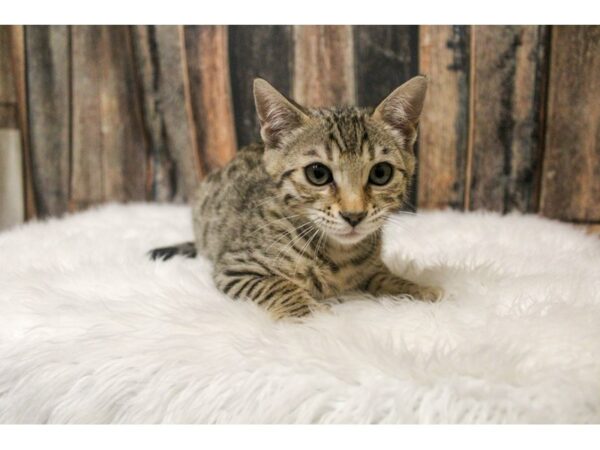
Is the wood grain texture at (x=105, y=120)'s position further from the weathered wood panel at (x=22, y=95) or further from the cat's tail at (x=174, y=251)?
the cat's tail at (x=174, y=251)

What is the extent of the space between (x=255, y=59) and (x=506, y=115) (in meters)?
0.96

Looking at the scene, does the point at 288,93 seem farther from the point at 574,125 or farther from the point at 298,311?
the point at 298,311

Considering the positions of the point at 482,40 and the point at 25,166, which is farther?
the point at 25,166

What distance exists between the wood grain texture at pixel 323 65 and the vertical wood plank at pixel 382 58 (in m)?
0.04

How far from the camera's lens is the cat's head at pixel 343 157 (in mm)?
969

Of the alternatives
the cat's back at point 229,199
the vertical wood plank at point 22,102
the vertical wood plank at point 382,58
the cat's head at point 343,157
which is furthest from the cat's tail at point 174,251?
the vertical wood plank at point 22,102

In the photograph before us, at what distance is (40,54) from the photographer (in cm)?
196

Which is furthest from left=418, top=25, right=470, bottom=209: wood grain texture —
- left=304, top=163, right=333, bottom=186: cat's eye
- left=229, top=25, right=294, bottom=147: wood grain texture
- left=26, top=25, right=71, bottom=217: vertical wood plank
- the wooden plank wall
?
left=26, top=25, right=71, bottom=217: vertical wood plank

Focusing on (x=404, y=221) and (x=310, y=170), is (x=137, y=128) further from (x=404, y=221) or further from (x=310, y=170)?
(x=310, y=170)

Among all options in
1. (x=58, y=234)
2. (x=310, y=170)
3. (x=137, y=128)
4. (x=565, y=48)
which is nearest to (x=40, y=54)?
(x=137, y=128)

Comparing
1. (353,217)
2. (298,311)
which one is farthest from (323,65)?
(298,311)

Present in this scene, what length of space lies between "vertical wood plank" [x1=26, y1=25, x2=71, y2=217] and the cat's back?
2.62ft

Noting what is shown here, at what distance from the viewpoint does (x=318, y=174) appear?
1012 millimetres

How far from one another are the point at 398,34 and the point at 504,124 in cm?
51
